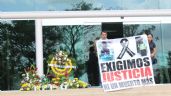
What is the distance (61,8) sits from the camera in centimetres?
1479

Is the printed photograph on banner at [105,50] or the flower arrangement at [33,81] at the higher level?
the printed photograph on banner at [105,50]

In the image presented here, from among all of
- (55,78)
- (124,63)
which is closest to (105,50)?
(124,63)

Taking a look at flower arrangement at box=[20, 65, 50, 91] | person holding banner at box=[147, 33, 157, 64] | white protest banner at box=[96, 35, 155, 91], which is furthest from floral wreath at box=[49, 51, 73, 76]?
person holding banner at box=[147, 33, 157, 64]

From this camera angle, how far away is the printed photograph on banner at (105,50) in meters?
13.6

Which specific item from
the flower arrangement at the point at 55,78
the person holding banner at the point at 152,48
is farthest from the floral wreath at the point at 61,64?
the person holding banner at the point at 152,48

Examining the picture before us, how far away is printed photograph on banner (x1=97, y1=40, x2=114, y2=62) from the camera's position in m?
13.6

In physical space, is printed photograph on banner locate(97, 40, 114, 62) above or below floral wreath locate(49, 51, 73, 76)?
above

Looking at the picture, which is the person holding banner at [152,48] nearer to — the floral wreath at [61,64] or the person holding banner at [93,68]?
the person holding banner at [93,68]

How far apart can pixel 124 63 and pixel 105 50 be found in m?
0.42

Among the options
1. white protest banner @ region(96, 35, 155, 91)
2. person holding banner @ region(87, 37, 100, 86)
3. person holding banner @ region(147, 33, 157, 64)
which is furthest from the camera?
person holding banner @ region(147, 33, 157, 64)

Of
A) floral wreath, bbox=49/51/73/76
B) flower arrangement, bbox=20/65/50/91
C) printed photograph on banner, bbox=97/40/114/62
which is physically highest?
printed photograph on banner, bbox=97/40/114/62

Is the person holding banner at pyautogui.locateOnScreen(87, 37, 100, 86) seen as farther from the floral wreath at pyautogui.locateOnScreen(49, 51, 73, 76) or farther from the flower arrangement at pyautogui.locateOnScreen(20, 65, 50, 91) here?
the flower arrangement at pyautogui.locateOnScreen(20, 65, 50, 91)

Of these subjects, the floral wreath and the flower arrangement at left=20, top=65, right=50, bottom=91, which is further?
the floral wreath

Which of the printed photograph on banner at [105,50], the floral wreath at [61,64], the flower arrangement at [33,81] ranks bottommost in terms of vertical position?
the flower arrangement at [33,81]
